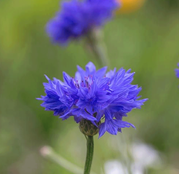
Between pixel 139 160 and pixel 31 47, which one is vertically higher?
pixel 31 47

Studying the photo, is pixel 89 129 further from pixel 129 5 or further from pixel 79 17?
pixel 129 5

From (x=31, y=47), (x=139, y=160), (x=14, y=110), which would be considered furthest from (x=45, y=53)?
(x=139, y=160)

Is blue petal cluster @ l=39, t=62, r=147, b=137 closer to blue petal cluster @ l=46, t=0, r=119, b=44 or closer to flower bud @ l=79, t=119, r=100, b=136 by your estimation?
flower bud @ l=79, t=119, r=100, b=136

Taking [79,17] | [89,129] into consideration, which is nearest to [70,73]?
[79,17]

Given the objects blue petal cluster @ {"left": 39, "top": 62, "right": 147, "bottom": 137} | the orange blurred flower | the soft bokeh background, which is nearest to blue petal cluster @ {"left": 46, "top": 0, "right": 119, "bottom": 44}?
the soft bokeh background

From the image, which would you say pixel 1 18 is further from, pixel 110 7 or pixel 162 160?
pixel 162 160

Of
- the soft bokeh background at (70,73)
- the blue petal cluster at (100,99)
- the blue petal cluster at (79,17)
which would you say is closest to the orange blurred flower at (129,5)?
the soft bokeh background at (70,73)
